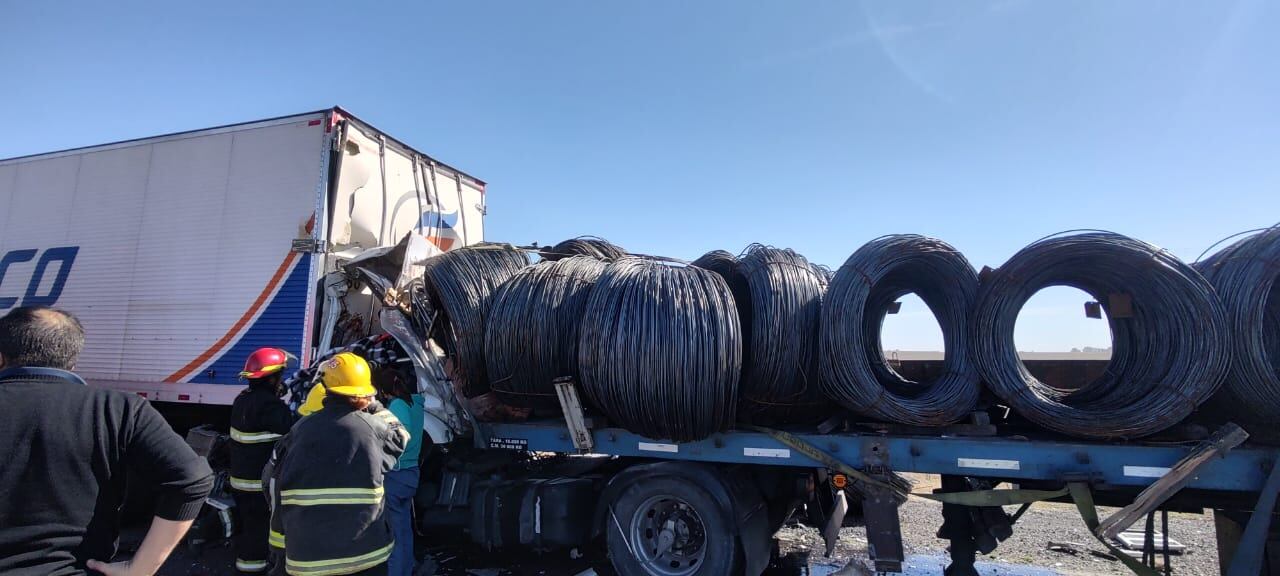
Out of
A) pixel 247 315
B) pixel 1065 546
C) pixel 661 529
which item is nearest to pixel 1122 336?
pixel 1065 546

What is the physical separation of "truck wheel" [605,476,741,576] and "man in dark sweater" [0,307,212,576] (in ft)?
10.2

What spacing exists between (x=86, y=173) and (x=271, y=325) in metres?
3.77

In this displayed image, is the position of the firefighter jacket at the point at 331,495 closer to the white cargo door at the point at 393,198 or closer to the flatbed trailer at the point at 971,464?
the flatbed trailer at the point at 971,464

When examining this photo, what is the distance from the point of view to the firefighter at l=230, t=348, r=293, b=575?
4.93m

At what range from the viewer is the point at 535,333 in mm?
4867

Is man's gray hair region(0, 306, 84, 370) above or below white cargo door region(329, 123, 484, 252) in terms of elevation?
below

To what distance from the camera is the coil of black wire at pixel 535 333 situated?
4.88 metres

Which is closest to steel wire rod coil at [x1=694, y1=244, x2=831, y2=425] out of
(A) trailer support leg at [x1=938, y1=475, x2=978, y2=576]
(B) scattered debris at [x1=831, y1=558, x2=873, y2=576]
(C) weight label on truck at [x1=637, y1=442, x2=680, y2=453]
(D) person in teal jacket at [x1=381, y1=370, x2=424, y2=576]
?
(C) weight label on truck at [x1=637, y1=442, x2=680, y2=453]

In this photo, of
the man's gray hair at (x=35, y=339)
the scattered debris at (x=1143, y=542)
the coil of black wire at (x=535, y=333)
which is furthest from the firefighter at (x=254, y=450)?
the scattered debris at (x=1143, y=542)

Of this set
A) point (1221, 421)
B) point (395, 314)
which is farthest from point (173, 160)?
point (1221, 421)

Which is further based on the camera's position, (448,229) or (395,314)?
(448,229)

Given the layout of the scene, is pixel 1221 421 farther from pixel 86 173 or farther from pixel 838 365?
pixel 86 173

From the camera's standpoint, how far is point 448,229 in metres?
8.13

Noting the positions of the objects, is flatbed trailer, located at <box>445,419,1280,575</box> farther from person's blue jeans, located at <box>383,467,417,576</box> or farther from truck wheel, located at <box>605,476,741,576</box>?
person's blue jeans, located at <box>383,467,417,576</box>
